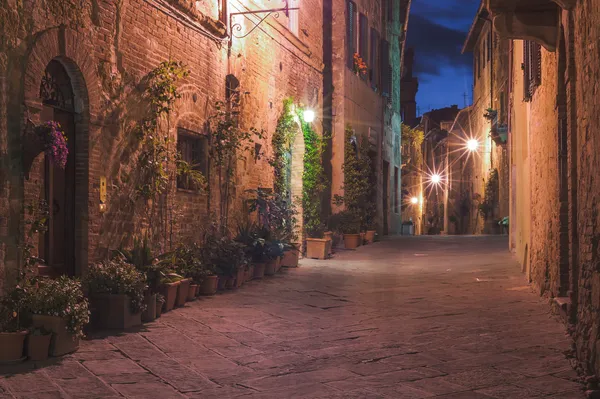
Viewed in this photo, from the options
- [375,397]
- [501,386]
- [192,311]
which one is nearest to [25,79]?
[192,311]

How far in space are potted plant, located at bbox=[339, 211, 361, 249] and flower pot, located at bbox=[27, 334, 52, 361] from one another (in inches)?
460

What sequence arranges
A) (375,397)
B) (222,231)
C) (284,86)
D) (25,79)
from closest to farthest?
(375,397)
(25,79)
(222,231)
(284,86)

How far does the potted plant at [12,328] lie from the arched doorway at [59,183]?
1.61 m

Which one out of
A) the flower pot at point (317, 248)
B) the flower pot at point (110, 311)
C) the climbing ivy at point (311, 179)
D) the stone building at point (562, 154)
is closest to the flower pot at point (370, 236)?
the climbing ivy at point (311, 179)

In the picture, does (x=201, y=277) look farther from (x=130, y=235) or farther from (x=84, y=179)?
(x=84, y=179)

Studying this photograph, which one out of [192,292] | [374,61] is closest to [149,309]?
[192,292]

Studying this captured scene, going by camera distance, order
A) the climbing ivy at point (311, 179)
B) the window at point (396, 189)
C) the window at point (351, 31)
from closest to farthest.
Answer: the climbing ivy at point (311, 179) → the window at point (351, 31) → the window at point (396, 189)

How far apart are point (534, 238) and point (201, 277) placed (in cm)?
451

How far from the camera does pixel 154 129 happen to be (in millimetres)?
9047

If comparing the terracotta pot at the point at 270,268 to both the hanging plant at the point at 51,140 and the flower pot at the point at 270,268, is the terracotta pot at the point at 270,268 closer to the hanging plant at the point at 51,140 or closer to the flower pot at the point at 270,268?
the flower pot at the point at 270,268

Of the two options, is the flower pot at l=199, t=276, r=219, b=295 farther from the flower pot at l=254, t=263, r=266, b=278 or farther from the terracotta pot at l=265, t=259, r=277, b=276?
the terracotta pot at l=265, t=259, r=277, b=276

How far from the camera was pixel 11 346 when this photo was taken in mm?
5324

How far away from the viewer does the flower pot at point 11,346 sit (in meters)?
5.30

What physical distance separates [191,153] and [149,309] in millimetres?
3973
